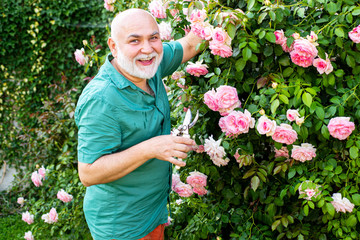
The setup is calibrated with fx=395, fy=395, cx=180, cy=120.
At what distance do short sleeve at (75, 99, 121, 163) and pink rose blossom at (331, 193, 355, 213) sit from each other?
1019 millimetres

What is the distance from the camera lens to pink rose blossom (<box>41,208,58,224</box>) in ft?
10.3

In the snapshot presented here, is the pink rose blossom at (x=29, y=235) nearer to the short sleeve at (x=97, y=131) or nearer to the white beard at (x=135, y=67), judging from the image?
the short sleeve at (x=97, y=131)

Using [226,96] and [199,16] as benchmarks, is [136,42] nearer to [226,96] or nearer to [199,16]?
[199,16]

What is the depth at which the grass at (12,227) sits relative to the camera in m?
4.10

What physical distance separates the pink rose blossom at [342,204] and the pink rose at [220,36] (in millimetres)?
852

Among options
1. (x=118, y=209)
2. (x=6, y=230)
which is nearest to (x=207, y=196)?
(x=118, y=209)

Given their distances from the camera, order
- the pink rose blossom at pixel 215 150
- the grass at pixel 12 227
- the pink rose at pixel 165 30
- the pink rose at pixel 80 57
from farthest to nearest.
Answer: the grass at pixel 12 227 → the pink rose at pixel 80 57 → the pink rose at pixel 165 30 → the pink rose blossom at pixel 215 150

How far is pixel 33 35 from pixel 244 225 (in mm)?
3756

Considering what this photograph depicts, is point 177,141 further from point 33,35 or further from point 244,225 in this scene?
point 33,35

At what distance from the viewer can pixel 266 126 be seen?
169 cm

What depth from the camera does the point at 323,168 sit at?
6.07 ft

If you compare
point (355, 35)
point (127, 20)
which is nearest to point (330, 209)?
point (355, 35)

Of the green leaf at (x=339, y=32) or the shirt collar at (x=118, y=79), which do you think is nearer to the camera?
the green leaf at (x=339, y=32)

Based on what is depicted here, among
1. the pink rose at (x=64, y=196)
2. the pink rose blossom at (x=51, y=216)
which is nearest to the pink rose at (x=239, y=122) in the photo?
the pink rose at (x=64, y=196)
